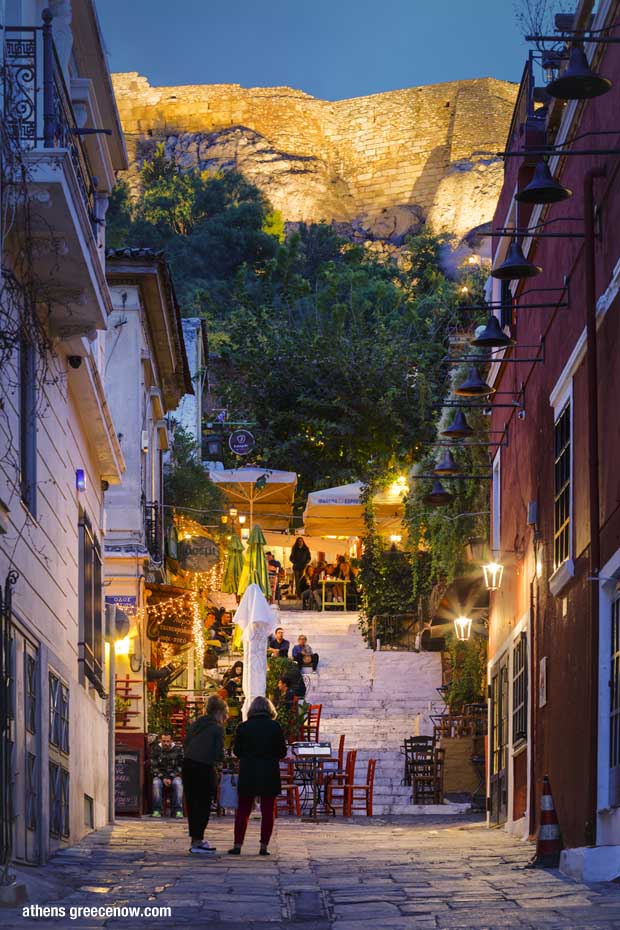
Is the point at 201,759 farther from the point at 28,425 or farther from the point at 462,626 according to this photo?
the point at 462,626

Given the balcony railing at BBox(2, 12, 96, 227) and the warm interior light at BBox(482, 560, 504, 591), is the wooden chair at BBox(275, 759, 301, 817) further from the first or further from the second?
the balcony railing at BBox(2, 12, 96, 227)

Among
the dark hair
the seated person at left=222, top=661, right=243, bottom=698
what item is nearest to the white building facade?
the dark hair

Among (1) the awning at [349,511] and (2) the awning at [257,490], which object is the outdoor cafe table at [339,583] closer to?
(1) the awning at [349,511]

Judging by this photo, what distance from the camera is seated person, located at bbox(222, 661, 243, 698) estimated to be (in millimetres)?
26069

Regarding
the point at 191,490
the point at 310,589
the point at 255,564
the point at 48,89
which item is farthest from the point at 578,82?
the point at 310,589

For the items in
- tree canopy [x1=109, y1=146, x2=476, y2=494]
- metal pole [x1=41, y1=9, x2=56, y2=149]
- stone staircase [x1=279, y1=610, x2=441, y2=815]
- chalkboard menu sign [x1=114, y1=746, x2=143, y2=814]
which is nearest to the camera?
metal pole [x1=41, y1=9, x2=56, y2=149]

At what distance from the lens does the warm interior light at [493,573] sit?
18281mm

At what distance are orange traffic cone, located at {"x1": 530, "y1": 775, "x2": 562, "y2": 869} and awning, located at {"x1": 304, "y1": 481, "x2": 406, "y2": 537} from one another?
26384mm

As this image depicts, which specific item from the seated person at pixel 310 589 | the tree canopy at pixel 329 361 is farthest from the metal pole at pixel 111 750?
the tree canopy at pixel 329 361

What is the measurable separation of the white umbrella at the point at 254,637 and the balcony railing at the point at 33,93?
13211mm

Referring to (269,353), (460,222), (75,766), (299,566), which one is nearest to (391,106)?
(460,222)

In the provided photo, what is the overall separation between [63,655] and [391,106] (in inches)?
3504

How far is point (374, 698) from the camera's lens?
94.8 feet

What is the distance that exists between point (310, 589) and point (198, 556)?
8909 millimetres
